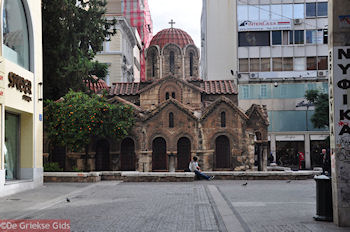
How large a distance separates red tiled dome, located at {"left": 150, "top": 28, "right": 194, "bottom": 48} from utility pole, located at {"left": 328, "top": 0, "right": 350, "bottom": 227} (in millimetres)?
40248

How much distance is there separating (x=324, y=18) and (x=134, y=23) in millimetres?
36076

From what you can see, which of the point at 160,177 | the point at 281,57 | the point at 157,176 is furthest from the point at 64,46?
the point at 281,57

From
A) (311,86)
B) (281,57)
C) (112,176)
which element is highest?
(281,57)

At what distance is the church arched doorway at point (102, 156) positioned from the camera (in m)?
33.9

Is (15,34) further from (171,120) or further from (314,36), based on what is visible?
(314,36)

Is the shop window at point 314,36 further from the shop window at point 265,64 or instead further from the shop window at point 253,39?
the shop window at point 265,64

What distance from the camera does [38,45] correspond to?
2248 cm

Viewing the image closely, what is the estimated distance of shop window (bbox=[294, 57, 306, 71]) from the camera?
46.4 meters

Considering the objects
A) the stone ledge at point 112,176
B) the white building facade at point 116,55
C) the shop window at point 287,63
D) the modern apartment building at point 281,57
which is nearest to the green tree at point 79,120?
the stone ledge at point 112,176

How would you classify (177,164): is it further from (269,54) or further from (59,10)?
(269,54)

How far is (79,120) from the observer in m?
28.0

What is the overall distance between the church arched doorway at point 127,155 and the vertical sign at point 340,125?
24.5 metres

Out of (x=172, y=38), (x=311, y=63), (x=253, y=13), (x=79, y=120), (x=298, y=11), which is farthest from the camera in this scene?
(x=172, y=38)

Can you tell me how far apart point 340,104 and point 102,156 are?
2544 centimetres
